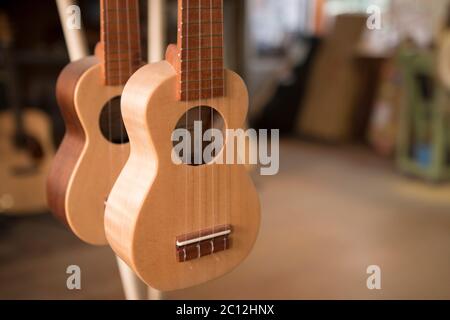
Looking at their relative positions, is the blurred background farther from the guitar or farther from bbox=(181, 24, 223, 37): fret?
bbox=(181, 24, 223, 37): fret

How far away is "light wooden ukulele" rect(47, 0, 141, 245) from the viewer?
53.6 inches

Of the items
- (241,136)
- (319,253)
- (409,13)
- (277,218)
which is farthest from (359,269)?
(409,13)

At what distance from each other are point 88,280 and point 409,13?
152 inches

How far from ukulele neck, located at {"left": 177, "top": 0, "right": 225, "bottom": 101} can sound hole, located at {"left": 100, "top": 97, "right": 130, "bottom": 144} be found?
Answer: 31cm

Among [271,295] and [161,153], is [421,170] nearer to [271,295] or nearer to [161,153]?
[271,295]

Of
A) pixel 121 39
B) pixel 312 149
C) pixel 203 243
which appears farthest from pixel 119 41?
pixel 312 149

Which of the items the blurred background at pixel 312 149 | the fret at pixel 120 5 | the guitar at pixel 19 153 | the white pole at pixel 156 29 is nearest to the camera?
the fret at pixel 120 5

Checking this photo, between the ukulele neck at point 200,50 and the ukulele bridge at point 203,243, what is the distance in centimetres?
30

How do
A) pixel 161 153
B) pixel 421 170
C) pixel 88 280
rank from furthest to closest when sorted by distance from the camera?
1. pixel 421 170
2. pixel 88 280
3. pixel 161 153

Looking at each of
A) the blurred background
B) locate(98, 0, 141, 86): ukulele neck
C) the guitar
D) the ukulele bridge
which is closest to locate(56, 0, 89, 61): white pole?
locate(98, 0, 141, 86): ukulele neck

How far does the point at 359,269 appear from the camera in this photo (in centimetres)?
247

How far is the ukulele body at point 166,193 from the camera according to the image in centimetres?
118

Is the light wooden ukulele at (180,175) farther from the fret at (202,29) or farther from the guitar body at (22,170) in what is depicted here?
the guitar body at (22,170)

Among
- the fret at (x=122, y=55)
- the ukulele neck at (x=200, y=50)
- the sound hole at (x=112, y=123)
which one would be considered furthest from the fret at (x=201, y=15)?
the sound hole at (x=112, y=123)
